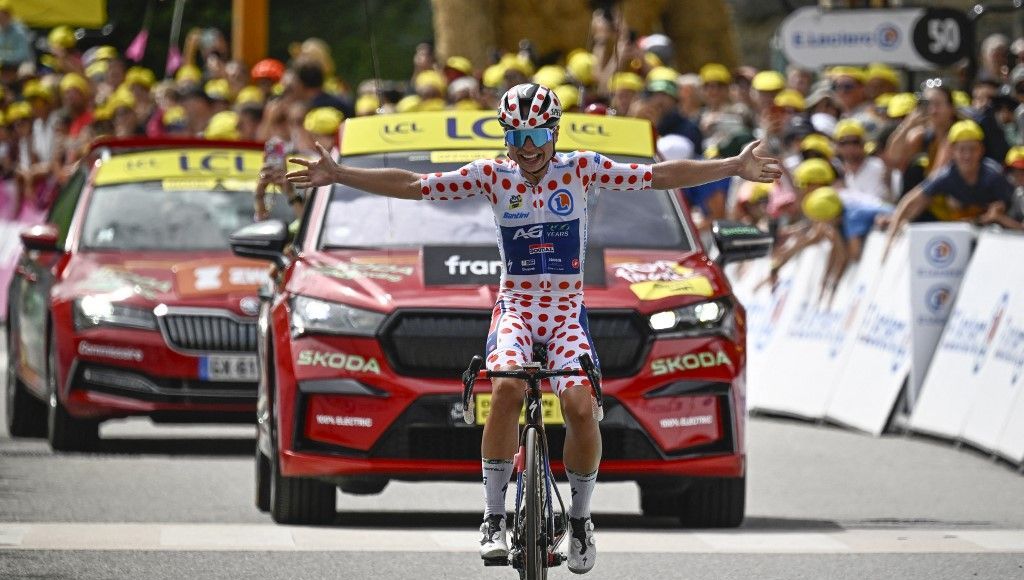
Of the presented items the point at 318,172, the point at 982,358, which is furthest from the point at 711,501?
the point at 982,358

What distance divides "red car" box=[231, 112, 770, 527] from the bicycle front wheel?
7.32 feet

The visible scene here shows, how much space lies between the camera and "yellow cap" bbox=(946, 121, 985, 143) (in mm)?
16031

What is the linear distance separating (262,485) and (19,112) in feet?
53.2

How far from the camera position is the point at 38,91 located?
89.4 feet

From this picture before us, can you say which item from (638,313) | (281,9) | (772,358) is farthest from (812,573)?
(281,9)

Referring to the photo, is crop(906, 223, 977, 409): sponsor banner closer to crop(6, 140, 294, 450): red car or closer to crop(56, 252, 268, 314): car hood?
crop(6, 140, 294, 450): red car

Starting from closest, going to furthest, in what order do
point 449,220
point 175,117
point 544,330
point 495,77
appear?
point 544,330 → point 449,220 → point 495,77 → point 175,117

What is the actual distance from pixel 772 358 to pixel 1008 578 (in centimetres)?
859

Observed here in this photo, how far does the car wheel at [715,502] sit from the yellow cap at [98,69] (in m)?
18.4

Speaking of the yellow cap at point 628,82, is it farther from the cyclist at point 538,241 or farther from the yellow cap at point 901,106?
the cyclist at point 538,241

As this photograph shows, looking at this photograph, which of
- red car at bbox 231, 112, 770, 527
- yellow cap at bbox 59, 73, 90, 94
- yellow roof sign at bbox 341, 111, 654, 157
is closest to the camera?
red car at bbox 231, 112, 770, 527

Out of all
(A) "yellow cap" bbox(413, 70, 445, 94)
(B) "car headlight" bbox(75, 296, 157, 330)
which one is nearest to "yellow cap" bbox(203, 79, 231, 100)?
(A) "yellow cap" bbox(413, 70, 445, 94)

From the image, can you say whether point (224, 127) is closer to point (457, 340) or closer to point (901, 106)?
point (901, 106)

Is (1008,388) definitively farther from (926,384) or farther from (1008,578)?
(1008,578)
